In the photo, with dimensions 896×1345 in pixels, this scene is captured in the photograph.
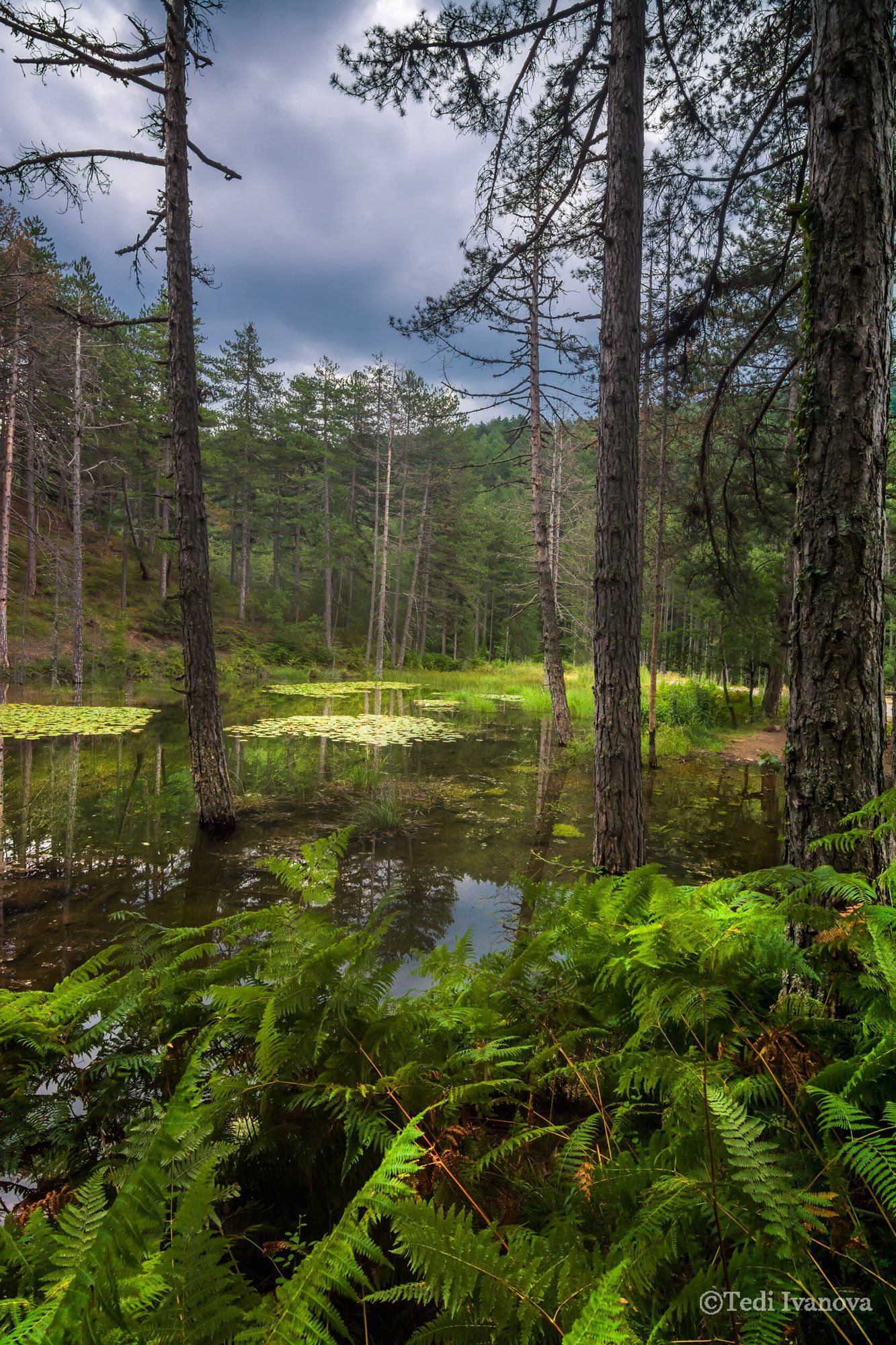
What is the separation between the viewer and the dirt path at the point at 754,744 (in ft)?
40.8

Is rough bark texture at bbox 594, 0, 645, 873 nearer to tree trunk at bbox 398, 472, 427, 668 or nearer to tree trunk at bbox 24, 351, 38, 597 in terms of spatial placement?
tree trunk at bbox 24, 351, 38, 597

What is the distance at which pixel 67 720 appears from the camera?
12469 mm

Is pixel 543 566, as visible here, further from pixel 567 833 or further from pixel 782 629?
pixel 567 833

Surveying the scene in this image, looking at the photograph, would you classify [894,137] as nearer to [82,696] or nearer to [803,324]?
[803,324]

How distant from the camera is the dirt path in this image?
40.8 ft

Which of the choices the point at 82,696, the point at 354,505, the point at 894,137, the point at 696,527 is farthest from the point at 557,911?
the point at 354,505

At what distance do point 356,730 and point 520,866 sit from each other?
759 centimetres

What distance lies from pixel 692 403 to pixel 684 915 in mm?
10450

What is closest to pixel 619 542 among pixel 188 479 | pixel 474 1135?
pixel 474 1135

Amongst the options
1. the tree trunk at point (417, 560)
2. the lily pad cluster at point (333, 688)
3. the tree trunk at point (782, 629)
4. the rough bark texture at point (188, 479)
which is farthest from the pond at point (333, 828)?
the tree trunk at point (417, 560)

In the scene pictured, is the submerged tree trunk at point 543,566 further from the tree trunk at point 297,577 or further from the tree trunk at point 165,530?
the tree trunk at point 297,577

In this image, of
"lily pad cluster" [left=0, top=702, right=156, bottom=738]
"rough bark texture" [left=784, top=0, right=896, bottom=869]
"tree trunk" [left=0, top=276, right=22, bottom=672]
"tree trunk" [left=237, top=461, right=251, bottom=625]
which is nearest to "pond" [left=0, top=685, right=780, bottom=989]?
"lily pad cluster" [left=0, top=702, right=156, bottom=738]

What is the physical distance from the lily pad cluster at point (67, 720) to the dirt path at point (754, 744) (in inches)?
492

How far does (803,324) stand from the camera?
1963 mm
